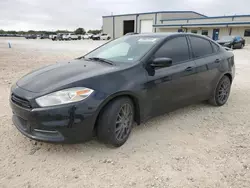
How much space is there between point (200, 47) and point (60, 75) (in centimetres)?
275

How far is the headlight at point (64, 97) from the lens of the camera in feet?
8.64

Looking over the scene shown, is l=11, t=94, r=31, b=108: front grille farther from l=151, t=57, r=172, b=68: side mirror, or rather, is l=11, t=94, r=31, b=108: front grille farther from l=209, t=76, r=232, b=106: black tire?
l=209, t=76, r=232, b=106: black tire

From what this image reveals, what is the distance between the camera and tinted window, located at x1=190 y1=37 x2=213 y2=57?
4.21 metres

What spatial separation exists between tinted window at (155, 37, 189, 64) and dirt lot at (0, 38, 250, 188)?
1.15 meters

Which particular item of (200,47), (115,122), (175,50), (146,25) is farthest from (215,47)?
(146,25)

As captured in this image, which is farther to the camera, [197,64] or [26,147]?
[197,64]

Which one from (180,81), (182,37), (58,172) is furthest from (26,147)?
(182,37)

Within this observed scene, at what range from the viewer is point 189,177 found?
2.56 meters

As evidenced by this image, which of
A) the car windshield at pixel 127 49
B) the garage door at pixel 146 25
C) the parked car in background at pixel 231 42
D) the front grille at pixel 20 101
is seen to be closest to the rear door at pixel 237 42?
the parked car in background at pixel 231 42

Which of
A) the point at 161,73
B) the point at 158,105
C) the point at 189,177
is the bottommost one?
the point at 189,177

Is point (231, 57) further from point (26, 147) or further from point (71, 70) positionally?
point (26, 147)

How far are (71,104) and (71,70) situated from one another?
76 centimetres

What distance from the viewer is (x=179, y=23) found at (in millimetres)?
43250

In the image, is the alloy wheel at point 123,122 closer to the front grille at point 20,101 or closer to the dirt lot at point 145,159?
the dirt lot at point 145,159
